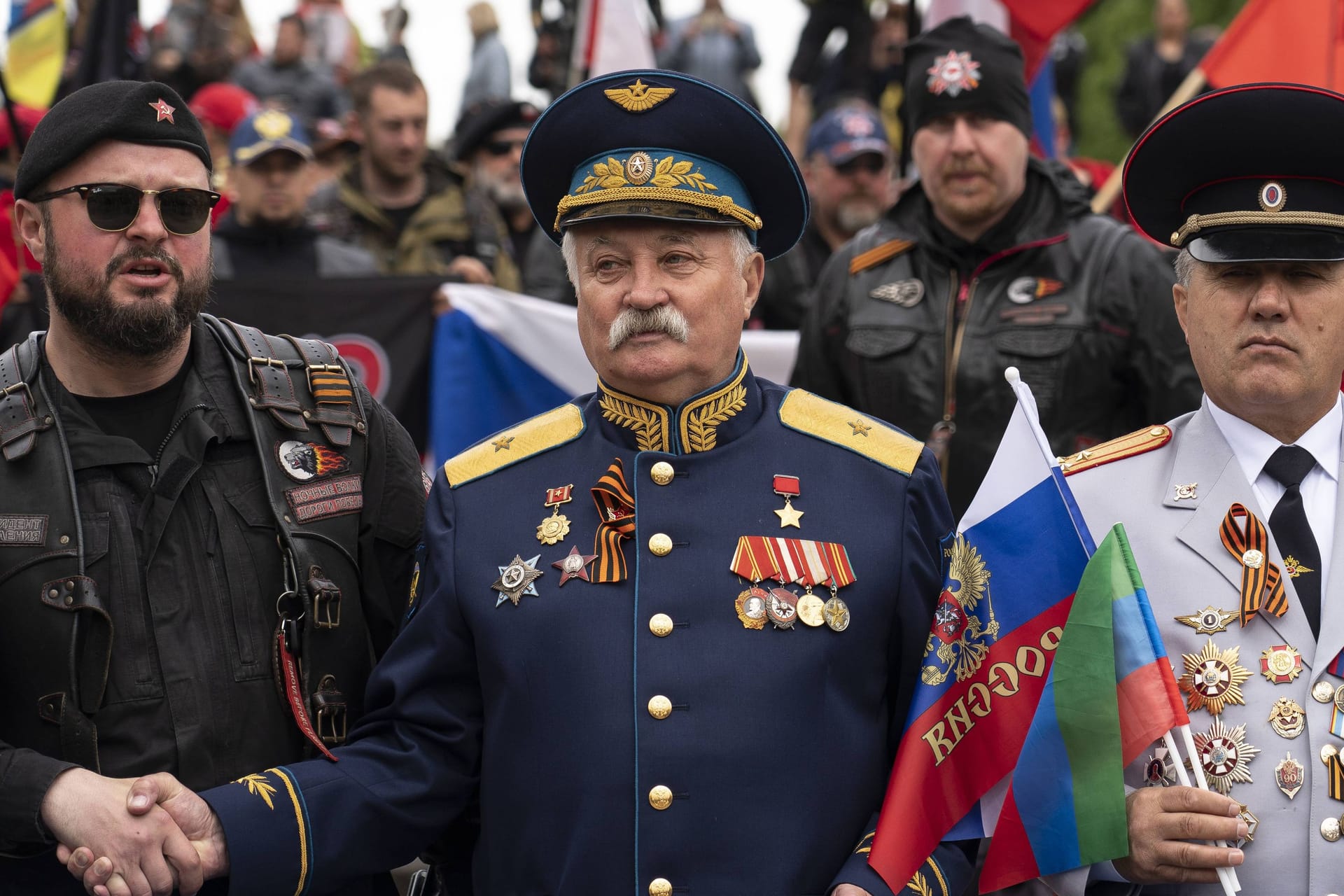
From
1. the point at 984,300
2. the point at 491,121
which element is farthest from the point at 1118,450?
the point at 491,121

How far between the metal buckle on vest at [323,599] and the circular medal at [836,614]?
1.18 m

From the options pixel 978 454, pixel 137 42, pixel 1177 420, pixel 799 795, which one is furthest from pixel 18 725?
pixel 137 42

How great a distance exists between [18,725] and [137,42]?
9.13 metres

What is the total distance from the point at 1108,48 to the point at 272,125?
21558 mm

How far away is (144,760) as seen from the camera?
388 centimetres

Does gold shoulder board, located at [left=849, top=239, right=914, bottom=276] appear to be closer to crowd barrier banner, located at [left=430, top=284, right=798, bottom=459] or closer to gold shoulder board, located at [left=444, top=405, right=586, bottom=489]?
crowd barrier banner, located at [left=430, top=284, right=798, bottom=459]

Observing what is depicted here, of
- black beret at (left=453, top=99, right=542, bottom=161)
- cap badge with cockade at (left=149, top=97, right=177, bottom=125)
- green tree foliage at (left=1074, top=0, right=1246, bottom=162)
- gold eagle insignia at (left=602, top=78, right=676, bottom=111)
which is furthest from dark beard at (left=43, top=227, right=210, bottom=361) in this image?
green tree foliage at (left=1074, top=0, right=1246, bottom=162)

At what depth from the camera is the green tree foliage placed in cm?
2514

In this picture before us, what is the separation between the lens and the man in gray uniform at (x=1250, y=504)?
11.5ft

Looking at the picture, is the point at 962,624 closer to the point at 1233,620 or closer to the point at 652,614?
the point at 1233,620

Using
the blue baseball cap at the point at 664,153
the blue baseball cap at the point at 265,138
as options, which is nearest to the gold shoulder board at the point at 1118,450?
the blue baseball cap at the point at 664,153

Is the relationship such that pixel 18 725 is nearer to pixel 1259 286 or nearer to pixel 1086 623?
pixel 1086 623

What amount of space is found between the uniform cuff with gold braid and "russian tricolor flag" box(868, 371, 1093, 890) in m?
0.77

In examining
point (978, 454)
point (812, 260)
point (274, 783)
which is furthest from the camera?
point (812, 260)
